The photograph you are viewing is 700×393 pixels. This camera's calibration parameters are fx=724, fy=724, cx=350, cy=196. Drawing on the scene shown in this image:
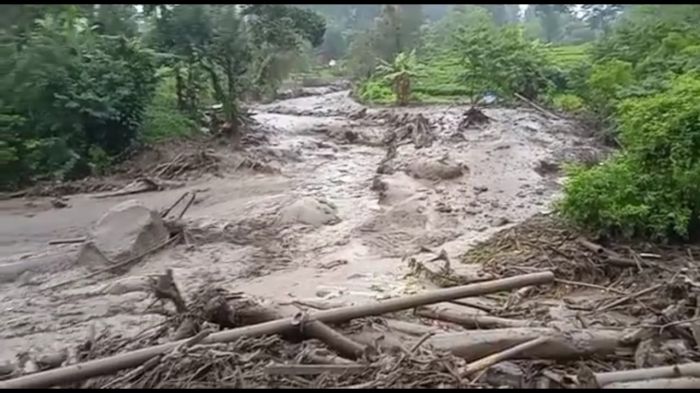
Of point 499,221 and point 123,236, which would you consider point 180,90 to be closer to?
point 123,236

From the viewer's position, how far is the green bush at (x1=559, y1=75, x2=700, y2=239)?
522 cm

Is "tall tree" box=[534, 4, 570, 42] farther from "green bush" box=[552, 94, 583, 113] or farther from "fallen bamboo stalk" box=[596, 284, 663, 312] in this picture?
"green bush" box=[552, 94, 583, 113]

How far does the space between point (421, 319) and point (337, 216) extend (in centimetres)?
432

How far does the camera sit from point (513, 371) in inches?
111

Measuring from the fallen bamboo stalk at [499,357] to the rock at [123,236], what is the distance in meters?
4.30

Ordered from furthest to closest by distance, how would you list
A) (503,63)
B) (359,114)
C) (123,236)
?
1. (359,114)
2. (503,63)
3. (123,236)

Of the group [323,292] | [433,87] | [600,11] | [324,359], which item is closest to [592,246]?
[323,292]

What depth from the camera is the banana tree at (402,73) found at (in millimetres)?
17469

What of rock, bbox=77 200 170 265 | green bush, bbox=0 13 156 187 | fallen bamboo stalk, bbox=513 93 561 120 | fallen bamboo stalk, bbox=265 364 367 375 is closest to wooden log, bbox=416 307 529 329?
fallen bamboo stalk, bbox=265 364 367 375

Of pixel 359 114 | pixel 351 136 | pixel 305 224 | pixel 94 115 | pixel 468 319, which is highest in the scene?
pixel 468 319

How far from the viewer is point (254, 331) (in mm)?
2959

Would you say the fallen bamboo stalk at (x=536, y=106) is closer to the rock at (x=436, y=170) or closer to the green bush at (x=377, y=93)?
the green bush at (x=377, y=93)

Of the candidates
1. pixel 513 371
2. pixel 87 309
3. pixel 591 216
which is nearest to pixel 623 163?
pixel 591 216

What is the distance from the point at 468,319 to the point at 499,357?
67 centimetres
